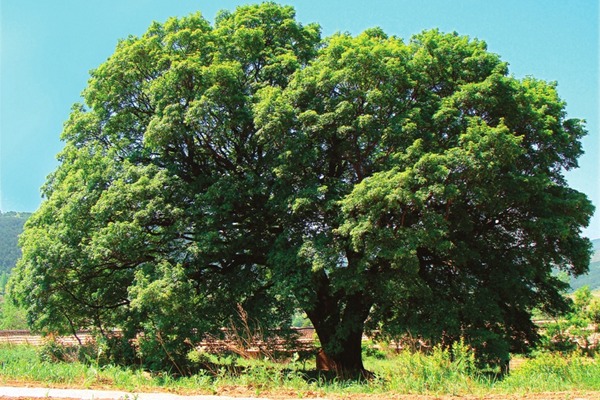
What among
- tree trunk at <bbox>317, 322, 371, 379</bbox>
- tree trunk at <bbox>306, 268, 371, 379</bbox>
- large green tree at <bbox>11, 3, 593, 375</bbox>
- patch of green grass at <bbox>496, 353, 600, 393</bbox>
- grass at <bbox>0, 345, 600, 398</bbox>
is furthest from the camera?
tree trunk at <bbox>317, 322, 371, 379</bbox>

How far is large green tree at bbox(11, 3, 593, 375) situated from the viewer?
12.5 metres

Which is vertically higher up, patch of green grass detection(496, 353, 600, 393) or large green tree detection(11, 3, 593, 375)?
large green tree detection(11, 3, 593, 375)

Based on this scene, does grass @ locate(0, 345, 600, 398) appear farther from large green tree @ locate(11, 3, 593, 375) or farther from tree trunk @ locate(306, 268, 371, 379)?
tree trunk @ locate(306, 268, 371, 379)

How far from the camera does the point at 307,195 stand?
504 inches

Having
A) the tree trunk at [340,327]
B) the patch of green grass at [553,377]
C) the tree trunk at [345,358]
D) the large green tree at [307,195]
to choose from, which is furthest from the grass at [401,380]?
the tree trunk at [345,358]

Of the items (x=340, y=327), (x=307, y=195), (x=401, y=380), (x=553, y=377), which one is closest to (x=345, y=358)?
(x=340, y=327)

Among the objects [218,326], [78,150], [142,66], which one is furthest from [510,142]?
[78,150]

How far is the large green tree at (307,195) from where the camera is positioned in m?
12.5

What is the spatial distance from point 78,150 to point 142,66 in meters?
3.35

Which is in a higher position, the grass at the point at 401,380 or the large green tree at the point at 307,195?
the large green tree at the point at 307,195

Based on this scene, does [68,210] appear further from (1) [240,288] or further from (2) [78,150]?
(1) [240,288]

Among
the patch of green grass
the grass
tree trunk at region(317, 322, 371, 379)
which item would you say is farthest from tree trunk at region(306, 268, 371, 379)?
the patch of green grass

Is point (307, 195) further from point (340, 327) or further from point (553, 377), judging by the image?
point (553, 377)

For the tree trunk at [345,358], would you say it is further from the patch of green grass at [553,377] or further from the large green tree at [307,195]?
the patch of green grass at [553,377]
